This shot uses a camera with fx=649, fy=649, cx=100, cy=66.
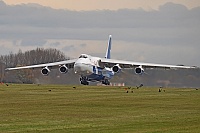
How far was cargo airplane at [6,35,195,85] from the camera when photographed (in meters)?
80.4

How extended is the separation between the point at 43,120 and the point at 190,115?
6615 mm

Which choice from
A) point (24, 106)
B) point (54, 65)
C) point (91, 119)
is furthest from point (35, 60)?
point (91, 119)

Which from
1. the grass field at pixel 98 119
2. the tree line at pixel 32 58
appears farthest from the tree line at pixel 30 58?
the grass field at pixel 98 119

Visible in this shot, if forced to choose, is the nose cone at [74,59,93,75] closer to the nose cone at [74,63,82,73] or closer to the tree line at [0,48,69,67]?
the nose cone at [74,63,82,73]

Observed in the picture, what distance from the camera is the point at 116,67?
278 ft

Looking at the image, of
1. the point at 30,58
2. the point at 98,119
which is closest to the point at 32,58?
the point at 30,58

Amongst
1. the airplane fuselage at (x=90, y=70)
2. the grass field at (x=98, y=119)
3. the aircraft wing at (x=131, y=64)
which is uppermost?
the aircraft wing at (x=131, y=64)

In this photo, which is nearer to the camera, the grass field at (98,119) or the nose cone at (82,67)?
the grass field at (98,119)

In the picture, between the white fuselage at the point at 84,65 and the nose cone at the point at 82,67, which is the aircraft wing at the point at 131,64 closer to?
the white fuselage at the point at 84,65

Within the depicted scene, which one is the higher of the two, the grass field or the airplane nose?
the airplane nose

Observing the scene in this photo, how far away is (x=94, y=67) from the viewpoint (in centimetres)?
8306

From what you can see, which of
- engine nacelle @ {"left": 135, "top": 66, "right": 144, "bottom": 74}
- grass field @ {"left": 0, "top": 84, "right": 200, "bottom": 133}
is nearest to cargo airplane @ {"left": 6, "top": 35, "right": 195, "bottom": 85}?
engine nacelle @ {"left": 135, "top": 66, "right": 144, "bottom": 74}

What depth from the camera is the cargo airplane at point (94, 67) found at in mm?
80438

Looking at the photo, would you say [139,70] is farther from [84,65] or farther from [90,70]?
[84,65]
